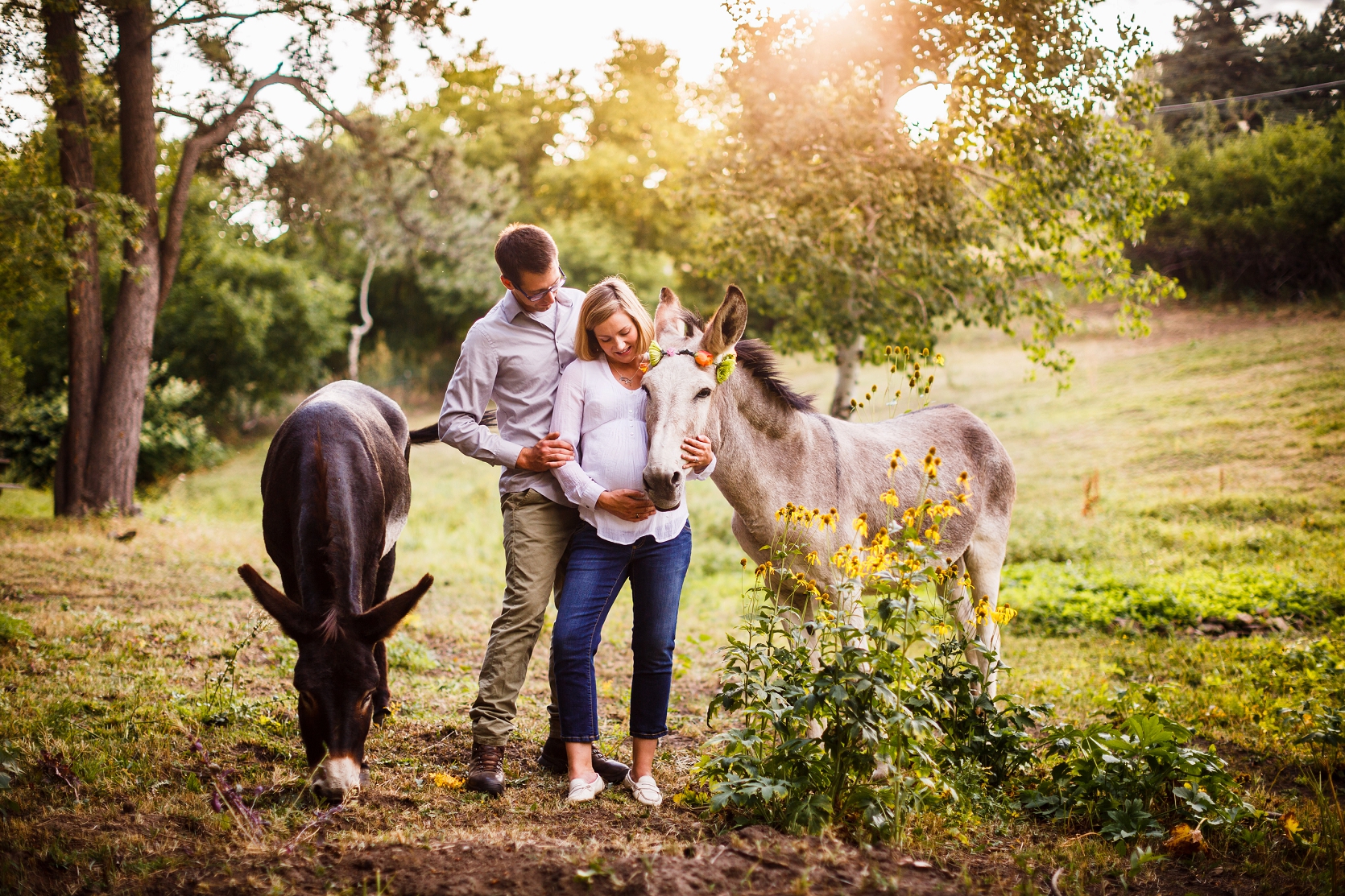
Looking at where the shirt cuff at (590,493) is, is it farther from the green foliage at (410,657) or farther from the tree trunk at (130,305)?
the tree trunk at (130,305)

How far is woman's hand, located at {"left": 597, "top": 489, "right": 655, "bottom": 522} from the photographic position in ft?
10.7

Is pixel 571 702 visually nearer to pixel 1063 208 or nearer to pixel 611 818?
pixel 611 818

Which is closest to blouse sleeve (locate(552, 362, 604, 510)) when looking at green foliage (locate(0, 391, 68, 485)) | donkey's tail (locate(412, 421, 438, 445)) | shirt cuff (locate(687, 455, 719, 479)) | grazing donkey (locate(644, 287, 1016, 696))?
grazing donkey (locate(644, 287, 1016, 696))

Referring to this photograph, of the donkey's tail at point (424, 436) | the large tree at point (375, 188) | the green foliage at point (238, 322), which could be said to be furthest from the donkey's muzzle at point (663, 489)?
the green foliage at point (238, 322)

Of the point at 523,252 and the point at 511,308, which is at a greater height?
the point at 523,252

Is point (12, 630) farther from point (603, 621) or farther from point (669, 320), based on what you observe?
point (669, 320)

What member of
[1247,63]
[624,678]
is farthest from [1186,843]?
[1247,63]

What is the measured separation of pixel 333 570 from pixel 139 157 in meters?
10.2

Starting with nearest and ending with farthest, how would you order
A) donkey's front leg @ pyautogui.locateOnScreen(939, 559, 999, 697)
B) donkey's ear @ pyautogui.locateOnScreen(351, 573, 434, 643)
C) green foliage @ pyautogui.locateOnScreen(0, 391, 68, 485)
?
donkey's ear @ pyautogui.locateOnScreen(351, 573, 434, 643), donkey's front leg @ pyautogui.locateOnScreen(939, 559, 999, 697), green foliage @ pyautogui.locateOnScreen(0, 391, 68, 485)

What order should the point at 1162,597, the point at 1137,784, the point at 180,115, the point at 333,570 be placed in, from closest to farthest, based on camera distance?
the point at 1137,784, the point at 333,570, the point at 1162,597, the point at 180,115

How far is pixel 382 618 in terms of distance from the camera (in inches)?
129

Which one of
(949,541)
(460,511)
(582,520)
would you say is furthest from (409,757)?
(460,511)

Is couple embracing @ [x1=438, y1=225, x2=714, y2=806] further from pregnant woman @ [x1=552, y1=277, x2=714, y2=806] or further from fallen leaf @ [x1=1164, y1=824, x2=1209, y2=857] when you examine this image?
fallen leaf @ [x1=1164, y1=824, x2=1209, y2=857]

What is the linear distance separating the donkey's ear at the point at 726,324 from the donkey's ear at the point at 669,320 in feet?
0.37
